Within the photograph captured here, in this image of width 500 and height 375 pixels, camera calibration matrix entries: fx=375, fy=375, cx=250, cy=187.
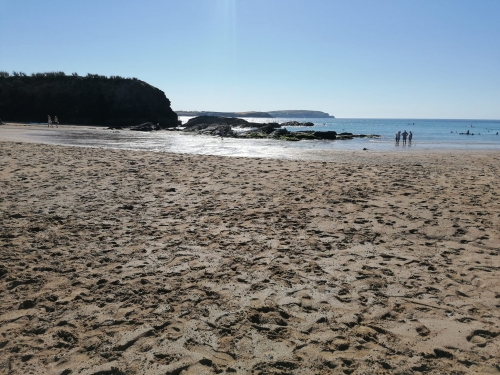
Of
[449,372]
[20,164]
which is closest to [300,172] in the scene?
[20,164]

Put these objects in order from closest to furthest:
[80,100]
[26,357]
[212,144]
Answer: [26,357]
[212,144]
[80,100]

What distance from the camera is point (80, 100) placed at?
194ft

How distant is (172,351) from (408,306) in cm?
278

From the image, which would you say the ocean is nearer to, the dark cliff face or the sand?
the sand

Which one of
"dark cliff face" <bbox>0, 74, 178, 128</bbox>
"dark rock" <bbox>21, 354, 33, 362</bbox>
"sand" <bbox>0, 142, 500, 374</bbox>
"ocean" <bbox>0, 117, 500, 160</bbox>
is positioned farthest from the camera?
"dark cliff face" <bbox>0, 74, 178, 128</bbox>

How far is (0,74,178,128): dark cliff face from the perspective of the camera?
57.4 metres

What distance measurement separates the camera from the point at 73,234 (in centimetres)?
674

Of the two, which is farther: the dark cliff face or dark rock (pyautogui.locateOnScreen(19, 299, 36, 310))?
the dark cliff face

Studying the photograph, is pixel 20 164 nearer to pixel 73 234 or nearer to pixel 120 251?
pixel 73 234

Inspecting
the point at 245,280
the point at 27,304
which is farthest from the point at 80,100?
the point at 245,280

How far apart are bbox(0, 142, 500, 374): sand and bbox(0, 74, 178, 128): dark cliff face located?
52.7 metres

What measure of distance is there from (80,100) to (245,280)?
62.1 m

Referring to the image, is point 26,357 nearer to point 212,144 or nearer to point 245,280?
point 245,280

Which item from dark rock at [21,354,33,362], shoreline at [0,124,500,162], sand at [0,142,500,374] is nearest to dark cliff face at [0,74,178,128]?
shoreline at [0,124,500,162]
